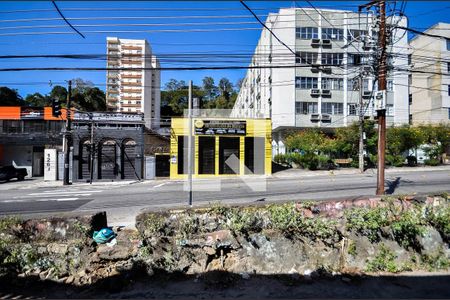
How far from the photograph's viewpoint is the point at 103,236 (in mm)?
4770

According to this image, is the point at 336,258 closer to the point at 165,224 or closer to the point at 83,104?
the point at 165,224

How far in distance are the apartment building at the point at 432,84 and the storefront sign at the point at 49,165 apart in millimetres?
41043

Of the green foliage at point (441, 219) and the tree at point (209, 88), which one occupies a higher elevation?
the tree at point (209, 88)

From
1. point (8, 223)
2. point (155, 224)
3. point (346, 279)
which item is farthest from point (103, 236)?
point (346, 279)

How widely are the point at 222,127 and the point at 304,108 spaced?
12.7m

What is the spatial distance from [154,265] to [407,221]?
14.1 ft

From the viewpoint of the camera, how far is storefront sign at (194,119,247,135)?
946 inches

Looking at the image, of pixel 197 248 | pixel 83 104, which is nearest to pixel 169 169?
pixel 197 248

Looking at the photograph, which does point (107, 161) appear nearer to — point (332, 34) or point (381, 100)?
point (381, 100)

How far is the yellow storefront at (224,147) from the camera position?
23.9 m

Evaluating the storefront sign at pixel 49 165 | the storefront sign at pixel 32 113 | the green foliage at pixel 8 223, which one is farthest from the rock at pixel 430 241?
the storefront sign at pixel 32 113

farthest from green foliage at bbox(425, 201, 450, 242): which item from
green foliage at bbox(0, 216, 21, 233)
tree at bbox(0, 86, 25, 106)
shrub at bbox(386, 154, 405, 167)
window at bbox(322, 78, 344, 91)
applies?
tree at bbox(0, 86, 25, 106)

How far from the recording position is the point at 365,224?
4.69 meters

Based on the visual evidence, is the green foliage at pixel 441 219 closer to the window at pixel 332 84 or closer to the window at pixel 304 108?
the window at pixel 304 108
